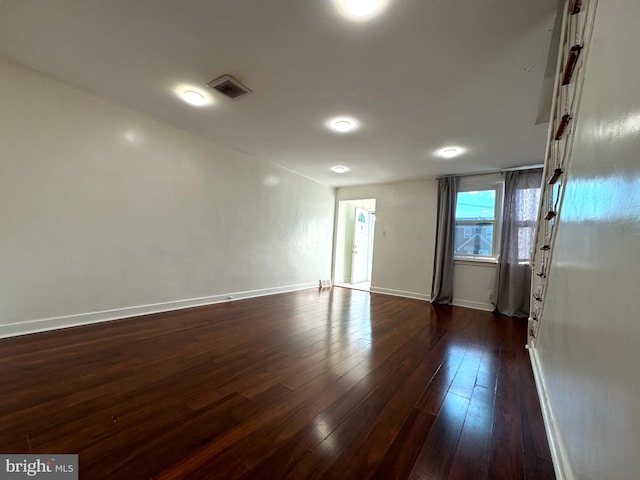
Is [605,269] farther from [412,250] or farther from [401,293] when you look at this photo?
[401,293]

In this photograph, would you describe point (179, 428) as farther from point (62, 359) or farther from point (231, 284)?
point (231, 284)

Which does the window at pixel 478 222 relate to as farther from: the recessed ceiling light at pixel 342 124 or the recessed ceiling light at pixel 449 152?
the recessed ceiling light at pixel 342 124

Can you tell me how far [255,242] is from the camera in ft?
14.3

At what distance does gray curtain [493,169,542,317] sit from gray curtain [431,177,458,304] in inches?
28.9

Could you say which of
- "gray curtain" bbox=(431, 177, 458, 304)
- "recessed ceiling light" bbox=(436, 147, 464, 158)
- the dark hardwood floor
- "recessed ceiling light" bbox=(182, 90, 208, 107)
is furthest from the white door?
"recessed ceiling light" bbox=(182, 90, 208, 107)

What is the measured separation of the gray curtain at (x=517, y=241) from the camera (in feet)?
12.9

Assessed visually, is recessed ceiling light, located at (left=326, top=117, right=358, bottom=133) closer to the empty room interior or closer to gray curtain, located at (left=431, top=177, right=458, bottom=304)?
the empty room interior

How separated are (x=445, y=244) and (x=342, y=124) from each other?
3.04m

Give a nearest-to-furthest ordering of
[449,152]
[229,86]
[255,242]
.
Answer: [229,86]
[449,152]
[255,242]

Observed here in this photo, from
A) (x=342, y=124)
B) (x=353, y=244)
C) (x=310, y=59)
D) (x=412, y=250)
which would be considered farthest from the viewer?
(x=353, y=244)

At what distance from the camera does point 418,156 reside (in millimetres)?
3814

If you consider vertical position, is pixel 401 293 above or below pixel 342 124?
below

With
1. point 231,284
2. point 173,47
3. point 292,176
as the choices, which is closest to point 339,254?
point 292,176

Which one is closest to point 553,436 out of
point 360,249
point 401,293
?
point 401,293
